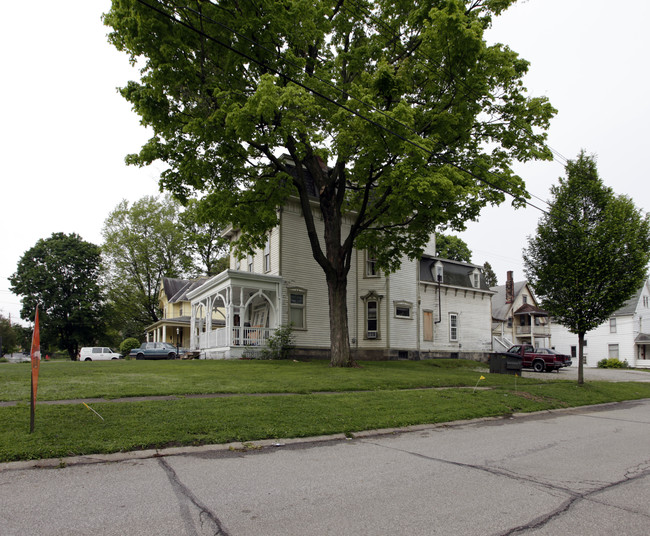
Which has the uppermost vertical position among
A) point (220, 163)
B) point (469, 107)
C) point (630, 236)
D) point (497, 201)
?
point (469, 107)

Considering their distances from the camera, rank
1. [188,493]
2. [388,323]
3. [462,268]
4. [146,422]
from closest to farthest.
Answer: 1. [188,493]
2. [146,422]
3. [388,323]
4. [462,268]

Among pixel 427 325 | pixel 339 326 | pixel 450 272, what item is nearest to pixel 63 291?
pixel 427 325

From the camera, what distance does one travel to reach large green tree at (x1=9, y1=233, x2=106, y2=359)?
50.0 metres

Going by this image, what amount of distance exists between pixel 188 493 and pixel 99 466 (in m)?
1.69

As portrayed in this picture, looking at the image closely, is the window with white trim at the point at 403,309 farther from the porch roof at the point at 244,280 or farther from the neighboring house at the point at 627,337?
the neighboring house at the point at 627,337

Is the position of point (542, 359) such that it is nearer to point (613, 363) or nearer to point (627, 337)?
point (613, 363)

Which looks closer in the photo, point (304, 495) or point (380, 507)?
point (380, 507)

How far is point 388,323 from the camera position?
28281 millimetres

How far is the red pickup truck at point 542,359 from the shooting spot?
28.8 metres

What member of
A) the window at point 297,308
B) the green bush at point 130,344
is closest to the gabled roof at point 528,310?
the window at point 297,308

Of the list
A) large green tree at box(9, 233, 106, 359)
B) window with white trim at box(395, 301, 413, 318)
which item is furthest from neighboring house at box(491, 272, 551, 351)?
large green tree at box(9, 233, 106, 359)

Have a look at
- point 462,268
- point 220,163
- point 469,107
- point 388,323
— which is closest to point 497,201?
point 469,107

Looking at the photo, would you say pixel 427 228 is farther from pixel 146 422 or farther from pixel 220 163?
pixel 146 422

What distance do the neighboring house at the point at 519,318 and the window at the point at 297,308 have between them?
28586 millimetres
